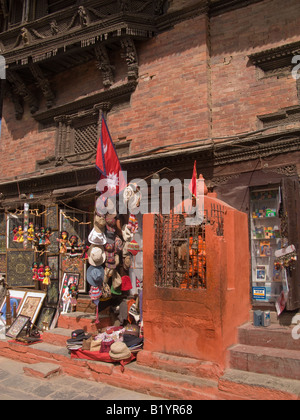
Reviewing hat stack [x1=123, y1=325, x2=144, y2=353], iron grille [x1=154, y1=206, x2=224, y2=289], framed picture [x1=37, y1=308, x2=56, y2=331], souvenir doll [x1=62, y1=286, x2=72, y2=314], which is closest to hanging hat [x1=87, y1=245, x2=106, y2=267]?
hat stack [x1=123, y1=325, x2=144, y2=353]

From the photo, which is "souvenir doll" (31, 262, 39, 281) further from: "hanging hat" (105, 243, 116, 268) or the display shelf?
the display shelf

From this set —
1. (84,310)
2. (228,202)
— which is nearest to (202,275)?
(228,202)

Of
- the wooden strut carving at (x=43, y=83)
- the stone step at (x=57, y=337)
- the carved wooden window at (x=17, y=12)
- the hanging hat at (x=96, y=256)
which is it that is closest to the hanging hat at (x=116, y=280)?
the hanging hat at (x=96, y=256)

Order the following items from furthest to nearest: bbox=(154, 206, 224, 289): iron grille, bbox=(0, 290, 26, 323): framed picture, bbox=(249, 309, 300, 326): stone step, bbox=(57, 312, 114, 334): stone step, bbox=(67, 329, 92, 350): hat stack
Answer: bbox=(0, 290, 26, 323): framed picture, bbox=(57, 312, 114, 334): stone step, bbox=(67, 329, 92, 350): hat stack, bbox=(249, 309, 300, 326): stone step, bbox=(154, 206, 224, 289): iron grille

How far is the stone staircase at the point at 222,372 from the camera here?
15.1ft

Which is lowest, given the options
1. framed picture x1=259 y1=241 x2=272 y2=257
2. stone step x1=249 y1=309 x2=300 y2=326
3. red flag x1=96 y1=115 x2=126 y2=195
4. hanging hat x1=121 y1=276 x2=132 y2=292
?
stone step x1=249 y1=309 x2=300 y2=326

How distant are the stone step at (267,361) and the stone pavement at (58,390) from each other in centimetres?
137

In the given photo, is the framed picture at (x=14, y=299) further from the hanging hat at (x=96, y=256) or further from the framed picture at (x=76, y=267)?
the hanging hat at (x=96, y=256)

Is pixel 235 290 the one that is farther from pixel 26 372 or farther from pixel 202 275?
pixel 26 372

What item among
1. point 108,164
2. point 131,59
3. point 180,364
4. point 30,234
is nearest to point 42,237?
point 30,234

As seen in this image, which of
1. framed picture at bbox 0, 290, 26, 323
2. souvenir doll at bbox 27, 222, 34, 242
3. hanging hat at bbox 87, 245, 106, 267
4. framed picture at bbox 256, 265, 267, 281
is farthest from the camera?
framed picture at bbox 0, 290, 26, 323

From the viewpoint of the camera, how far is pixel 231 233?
5883 millimetres

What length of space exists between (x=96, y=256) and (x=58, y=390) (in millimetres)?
2579

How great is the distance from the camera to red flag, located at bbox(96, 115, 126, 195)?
23.2 feet
